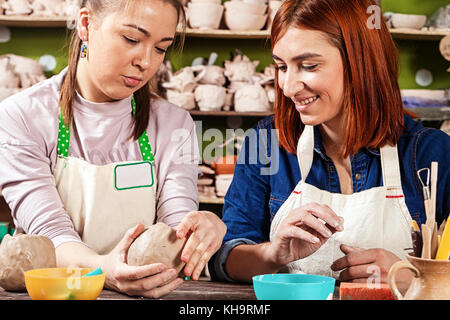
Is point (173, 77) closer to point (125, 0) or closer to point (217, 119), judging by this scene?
point (217, 119)

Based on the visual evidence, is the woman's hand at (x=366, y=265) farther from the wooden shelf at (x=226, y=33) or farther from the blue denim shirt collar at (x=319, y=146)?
the wooden shelf at (x=226, y=33)

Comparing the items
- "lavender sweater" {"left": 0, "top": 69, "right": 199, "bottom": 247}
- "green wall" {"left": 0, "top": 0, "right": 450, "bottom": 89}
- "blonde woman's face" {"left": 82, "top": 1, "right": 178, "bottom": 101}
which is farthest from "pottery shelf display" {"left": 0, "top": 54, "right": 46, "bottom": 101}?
"blonde woman's face" {"left": 82, "top": 1, "right": 178, "bottom": 101}

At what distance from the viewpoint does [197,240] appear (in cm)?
89

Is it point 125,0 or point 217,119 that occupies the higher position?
point 125,0

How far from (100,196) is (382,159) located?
62 cm

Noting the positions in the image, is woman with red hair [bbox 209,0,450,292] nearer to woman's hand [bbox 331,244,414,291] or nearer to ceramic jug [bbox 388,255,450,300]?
woman's hand [bbox 331,244,414,291]

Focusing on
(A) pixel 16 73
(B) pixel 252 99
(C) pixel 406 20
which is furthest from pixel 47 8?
(C) pixel 406 20

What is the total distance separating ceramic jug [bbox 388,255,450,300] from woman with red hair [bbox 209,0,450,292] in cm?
28

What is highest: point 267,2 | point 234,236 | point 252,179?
point 267,2

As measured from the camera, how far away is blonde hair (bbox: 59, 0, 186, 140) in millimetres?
1154

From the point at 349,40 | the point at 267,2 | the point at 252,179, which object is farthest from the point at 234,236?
the point at 267,2

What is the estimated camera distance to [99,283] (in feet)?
2.53

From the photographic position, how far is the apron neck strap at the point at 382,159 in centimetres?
120
